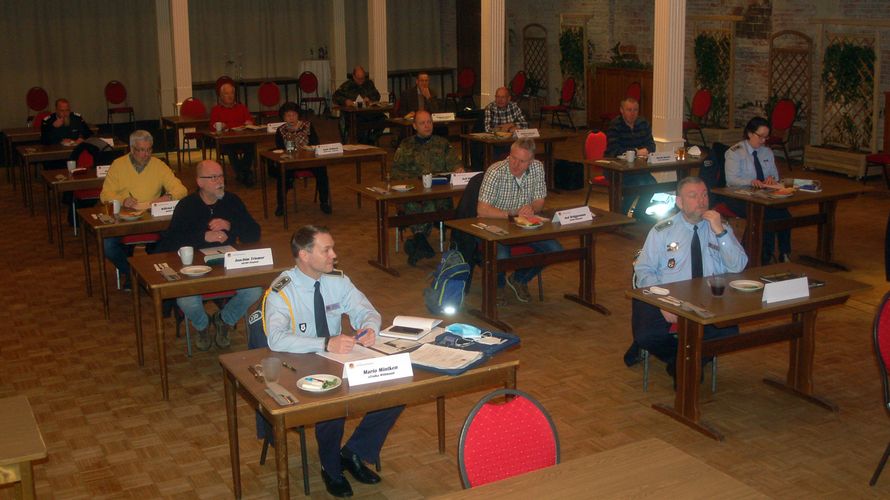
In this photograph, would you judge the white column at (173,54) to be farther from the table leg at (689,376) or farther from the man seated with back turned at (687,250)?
the table leg at (689,376)

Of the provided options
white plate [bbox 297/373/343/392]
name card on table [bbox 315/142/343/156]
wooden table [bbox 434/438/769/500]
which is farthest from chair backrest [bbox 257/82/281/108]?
wooden table [bbox 434/438/769/500]

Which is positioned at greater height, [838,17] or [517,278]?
[838,17]

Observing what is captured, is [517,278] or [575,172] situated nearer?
[517,278]

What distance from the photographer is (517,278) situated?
786 centimetres

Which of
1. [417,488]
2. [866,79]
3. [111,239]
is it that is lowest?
[417,488]

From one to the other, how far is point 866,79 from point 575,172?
12.8ft

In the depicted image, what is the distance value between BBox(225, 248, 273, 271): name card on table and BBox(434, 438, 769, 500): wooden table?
119 inches

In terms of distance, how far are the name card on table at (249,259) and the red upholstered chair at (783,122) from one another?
8.81 meters

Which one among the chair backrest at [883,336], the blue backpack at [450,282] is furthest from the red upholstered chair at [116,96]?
the chair backrest at [883,336]

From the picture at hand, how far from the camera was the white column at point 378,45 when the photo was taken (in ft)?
54.5

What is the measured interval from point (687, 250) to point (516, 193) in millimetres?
1986

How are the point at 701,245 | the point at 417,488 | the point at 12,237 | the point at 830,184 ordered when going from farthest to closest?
the point at 12,237, the point at 830,184, the point at 701,245, the point at 417,488

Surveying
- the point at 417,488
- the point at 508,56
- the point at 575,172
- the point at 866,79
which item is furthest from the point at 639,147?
the point at 508,56

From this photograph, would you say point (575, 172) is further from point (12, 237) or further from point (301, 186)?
point (12, 237)
